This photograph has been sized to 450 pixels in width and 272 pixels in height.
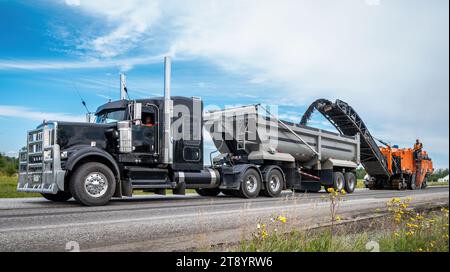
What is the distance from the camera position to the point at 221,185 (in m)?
13.2

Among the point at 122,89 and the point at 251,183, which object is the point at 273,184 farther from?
the point at 122,89

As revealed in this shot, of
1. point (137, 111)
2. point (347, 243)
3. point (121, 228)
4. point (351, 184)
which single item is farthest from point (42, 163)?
point (351, 184)

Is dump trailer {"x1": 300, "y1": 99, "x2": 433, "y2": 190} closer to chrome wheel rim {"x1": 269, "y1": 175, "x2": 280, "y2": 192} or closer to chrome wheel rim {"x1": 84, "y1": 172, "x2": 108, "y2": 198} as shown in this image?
chrome wheel rim {"x1": 269, "y1": 175, "x2": 280, "y2": 192}

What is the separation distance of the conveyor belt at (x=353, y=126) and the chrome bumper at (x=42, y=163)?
10255mm

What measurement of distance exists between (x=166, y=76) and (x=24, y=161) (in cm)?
414

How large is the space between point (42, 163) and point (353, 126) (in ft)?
50.5

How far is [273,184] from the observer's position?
14.6 m

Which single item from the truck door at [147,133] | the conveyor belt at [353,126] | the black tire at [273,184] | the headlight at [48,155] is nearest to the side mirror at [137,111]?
the truck door at [147,133]

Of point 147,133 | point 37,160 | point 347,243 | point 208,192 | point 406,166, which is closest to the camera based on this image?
point 347,243

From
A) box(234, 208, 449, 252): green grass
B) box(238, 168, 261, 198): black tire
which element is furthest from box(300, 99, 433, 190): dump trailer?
box(234, 208, 449, 252): green grass

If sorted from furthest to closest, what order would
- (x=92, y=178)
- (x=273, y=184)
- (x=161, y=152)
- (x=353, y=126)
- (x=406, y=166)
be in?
(x=406, y=166), (x=353, y=126), (x=273, y=184), (x=161, y=152), (x=92, y=178)
